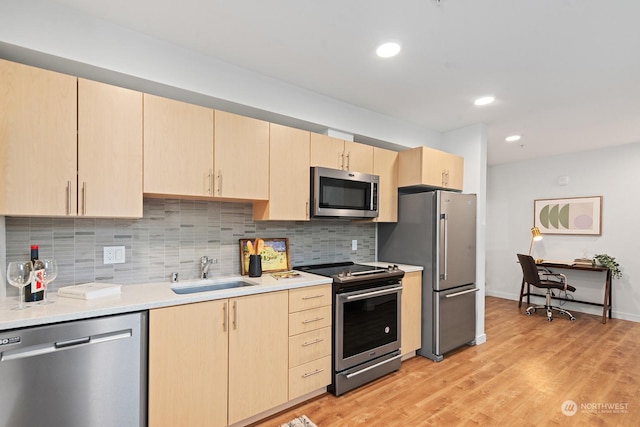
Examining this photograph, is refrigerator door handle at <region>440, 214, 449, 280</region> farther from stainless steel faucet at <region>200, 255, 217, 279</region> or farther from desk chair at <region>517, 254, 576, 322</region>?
desk chair at <region>517, 254, 576, 322</region>

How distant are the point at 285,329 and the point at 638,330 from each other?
190 inches

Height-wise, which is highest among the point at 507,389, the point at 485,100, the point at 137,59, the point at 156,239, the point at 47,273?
the point at 485,100

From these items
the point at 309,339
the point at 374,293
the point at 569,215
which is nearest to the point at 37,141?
the point at 309,339

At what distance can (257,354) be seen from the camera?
2.03 meters

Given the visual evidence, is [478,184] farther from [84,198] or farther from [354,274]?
[84,198]

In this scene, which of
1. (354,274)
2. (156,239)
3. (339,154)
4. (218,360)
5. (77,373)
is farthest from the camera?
(339,154)

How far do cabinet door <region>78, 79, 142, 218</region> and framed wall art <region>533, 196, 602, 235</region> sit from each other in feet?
19.5

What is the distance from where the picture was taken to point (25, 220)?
1.81 m

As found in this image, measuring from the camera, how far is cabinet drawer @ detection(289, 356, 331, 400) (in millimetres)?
2193

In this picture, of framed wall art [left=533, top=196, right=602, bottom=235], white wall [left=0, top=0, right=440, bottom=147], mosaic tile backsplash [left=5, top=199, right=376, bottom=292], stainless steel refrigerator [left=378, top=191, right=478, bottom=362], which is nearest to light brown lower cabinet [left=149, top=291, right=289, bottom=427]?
mosaic tile backsplash [left=5, top=199, right=376, bottom=292]

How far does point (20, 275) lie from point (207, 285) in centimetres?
101

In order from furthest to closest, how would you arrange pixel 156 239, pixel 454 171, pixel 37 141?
pixel 454 171, pixel 156 239, pixel 37 141

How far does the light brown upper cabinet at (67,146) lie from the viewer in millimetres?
1523

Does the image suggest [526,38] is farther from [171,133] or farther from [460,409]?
[460,409]
